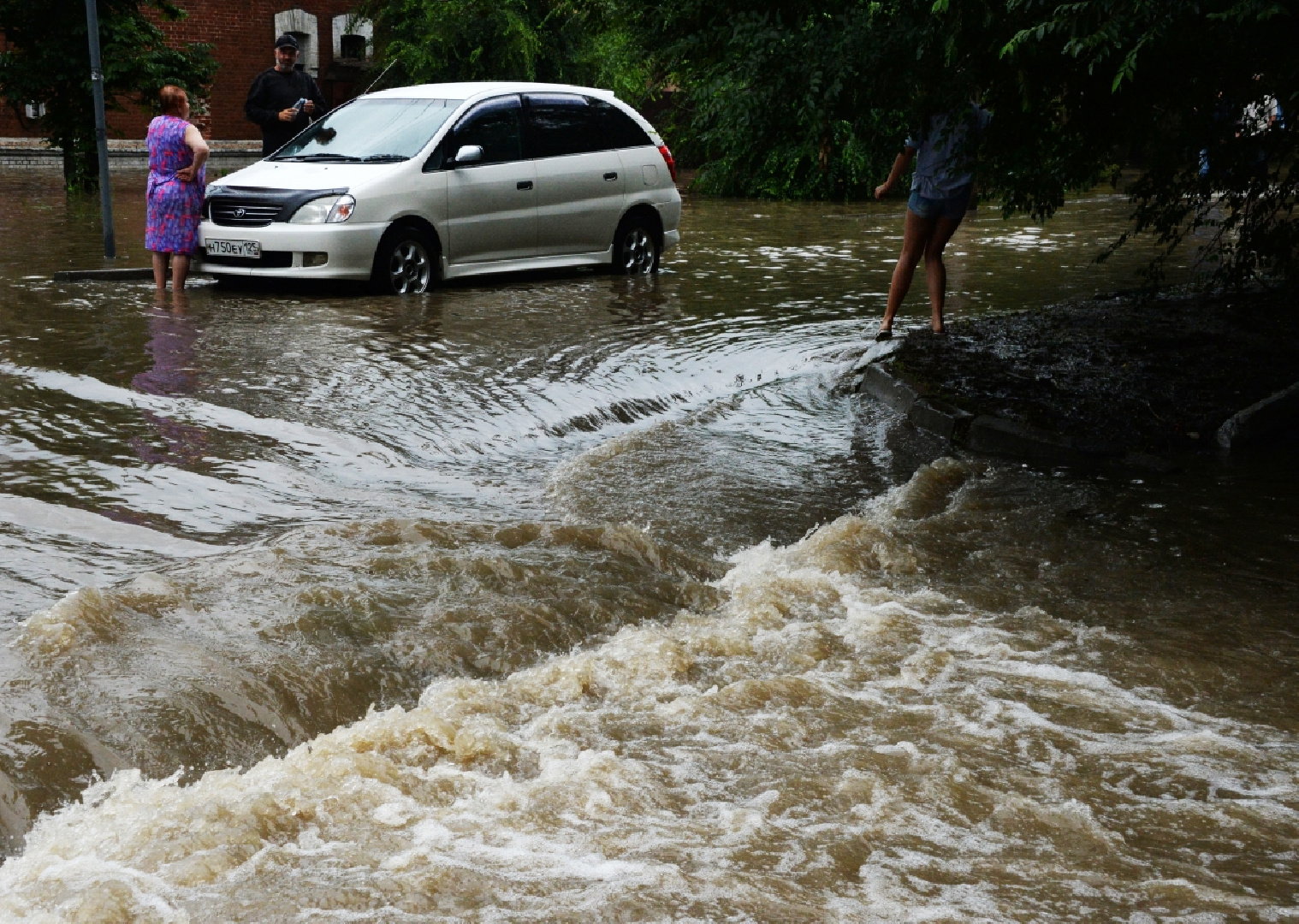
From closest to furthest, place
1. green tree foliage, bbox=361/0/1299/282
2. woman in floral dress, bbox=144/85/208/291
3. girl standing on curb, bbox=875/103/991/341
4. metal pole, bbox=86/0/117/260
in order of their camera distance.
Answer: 1. green tree foliage, bbox=361/0/1299/282
2. girl standing on curb, bbox=875/103/991/341
3. woman in floral dress, bbox=144/85/208/291
4. metal pole, bbox=86/0/117/260

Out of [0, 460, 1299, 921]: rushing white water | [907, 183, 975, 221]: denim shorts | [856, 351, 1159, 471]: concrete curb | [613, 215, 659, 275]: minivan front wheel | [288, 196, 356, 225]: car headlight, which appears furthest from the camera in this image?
[613, 215, 659, 275]: minivan front wheel

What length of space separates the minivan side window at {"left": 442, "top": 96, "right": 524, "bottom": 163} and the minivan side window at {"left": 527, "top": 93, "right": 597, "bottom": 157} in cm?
14

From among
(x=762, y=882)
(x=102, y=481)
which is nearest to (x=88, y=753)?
(x=762, y=882)

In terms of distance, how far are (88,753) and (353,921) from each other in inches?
44.4

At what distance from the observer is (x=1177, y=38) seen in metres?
6.25

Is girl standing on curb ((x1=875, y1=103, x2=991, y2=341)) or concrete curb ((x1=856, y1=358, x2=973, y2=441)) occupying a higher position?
girl standing on curb ((x1=875, y1=103, x2=991, y2=341))

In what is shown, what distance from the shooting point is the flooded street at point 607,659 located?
3.59m

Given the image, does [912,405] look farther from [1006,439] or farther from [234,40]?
[234,40]

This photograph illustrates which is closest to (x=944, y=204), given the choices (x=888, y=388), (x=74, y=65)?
(x=888, y=388)

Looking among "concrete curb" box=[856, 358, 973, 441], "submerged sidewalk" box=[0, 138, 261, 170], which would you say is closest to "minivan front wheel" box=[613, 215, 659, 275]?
"concrete curb" box=[856, 358, 973, 441]

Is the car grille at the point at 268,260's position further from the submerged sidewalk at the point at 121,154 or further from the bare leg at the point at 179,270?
the submerged sidewalk at the point at 121,154

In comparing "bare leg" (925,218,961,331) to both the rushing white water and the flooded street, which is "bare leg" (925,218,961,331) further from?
the rushing white water

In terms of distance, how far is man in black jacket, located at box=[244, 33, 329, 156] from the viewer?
15.0 meters

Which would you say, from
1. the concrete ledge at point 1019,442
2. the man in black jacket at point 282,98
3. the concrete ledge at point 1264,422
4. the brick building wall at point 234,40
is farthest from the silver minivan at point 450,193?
the brick building wall at point 234,40
